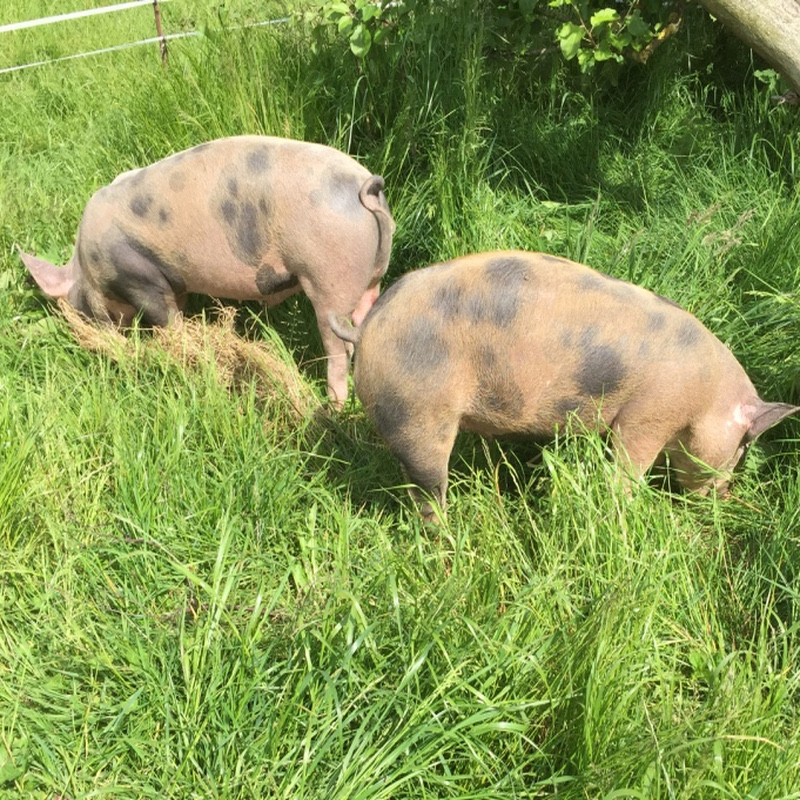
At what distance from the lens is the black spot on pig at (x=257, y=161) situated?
3.51 m

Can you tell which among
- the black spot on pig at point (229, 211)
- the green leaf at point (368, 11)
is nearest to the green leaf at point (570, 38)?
the green leaf at point (368, 11)

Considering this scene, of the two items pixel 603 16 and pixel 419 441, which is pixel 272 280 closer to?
pixel 419 441

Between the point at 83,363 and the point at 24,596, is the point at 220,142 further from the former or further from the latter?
the point at 24,596

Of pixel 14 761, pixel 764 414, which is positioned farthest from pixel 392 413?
pixel 14 761

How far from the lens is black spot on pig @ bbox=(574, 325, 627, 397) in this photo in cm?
257

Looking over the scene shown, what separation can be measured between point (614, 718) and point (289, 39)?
3.89m

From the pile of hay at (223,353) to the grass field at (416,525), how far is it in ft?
0.13

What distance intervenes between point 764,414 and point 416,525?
3.79ft

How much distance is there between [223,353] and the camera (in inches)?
147

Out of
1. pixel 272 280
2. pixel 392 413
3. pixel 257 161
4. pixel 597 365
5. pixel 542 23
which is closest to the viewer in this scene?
pixel 597 365

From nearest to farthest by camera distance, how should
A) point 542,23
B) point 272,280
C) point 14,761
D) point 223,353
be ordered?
1. point 14,761
2. point 272,280
3. point 223,353
4. point 542,23

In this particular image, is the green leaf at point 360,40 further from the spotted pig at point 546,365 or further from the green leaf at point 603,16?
the spotted pig at point 546,365

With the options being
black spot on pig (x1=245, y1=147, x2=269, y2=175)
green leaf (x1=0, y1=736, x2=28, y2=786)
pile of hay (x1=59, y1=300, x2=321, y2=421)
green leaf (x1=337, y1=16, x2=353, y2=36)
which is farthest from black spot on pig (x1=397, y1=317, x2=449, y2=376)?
green leaf (x1=337, y1=16, x2=353, y2=36)

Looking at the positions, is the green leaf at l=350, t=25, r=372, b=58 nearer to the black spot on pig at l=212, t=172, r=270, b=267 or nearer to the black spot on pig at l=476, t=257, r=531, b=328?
the black spot on pig at l=212, t=172, r=270, b=267
